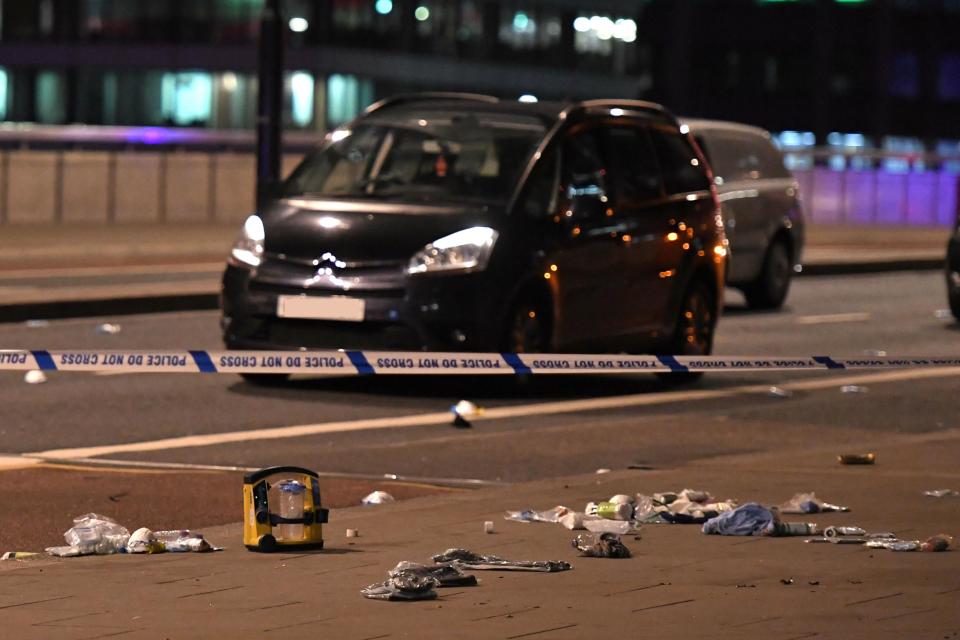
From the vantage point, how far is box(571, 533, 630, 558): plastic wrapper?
776cm

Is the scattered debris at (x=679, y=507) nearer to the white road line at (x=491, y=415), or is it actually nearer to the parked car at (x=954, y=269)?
the white road line at (x=491, y=415)

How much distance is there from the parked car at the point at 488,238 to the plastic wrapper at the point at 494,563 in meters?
5.71

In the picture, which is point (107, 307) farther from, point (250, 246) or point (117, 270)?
point (250, 246)

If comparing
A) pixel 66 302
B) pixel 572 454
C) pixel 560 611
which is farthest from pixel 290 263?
pixel 560 611

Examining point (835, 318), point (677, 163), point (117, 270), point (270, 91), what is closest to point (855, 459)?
point (677, 163)

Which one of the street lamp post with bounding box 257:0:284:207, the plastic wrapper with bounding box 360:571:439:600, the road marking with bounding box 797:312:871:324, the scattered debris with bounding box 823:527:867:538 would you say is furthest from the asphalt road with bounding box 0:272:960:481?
the street lamp post with bounding box 257:0:284:207

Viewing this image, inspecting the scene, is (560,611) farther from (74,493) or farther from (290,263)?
(290,263)

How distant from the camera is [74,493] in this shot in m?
9.56

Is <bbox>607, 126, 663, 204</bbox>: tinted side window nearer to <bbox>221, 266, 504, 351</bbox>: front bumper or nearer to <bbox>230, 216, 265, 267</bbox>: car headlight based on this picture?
<bbox>221, 266, 504, 351</bbox>: front bumper

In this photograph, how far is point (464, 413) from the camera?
41.6 ft

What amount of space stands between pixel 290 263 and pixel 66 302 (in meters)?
5.67

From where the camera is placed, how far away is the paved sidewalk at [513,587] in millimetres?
6332

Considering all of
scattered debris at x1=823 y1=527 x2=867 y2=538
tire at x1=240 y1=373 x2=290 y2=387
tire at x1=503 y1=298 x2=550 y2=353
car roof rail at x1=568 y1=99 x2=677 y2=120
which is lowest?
tire at x1=240 y1=373 x2=290 y2=387

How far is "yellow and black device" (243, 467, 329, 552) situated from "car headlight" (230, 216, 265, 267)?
5.73 meters
